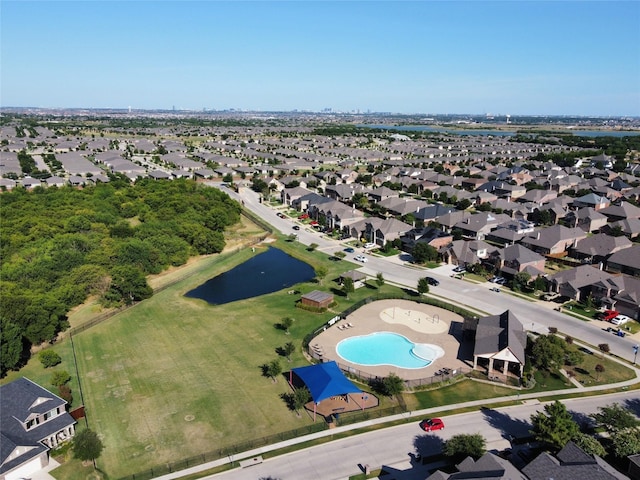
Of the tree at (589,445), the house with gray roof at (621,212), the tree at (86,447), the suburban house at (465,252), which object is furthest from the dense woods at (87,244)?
the house with gray roof at (621,212)

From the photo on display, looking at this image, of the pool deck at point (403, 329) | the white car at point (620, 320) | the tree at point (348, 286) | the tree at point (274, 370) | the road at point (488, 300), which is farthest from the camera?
the tree at point (348, 286)

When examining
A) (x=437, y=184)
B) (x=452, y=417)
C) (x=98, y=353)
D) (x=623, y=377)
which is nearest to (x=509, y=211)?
(x=437, y=184)

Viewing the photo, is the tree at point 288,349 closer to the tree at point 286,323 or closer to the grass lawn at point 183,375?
the grass lawn at point 183,375

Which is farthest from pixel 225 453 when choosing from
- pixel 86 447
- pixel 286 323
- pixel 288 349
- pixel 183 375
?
pixel 286 323

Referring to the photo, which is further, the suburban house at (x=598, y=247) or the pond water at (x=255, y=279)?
the suburban house at (x=598, y=247)

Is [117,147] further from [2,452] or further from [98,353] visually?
[2,452]

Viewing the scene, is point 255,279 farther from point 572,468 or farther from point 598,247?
point 598,247

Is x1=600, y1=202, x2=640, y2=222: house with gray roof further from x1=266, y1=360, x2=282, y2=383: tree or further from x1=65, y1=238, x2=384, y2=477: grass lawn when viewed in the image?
x1=266, y1=360, x2=282, y2=383: tree
